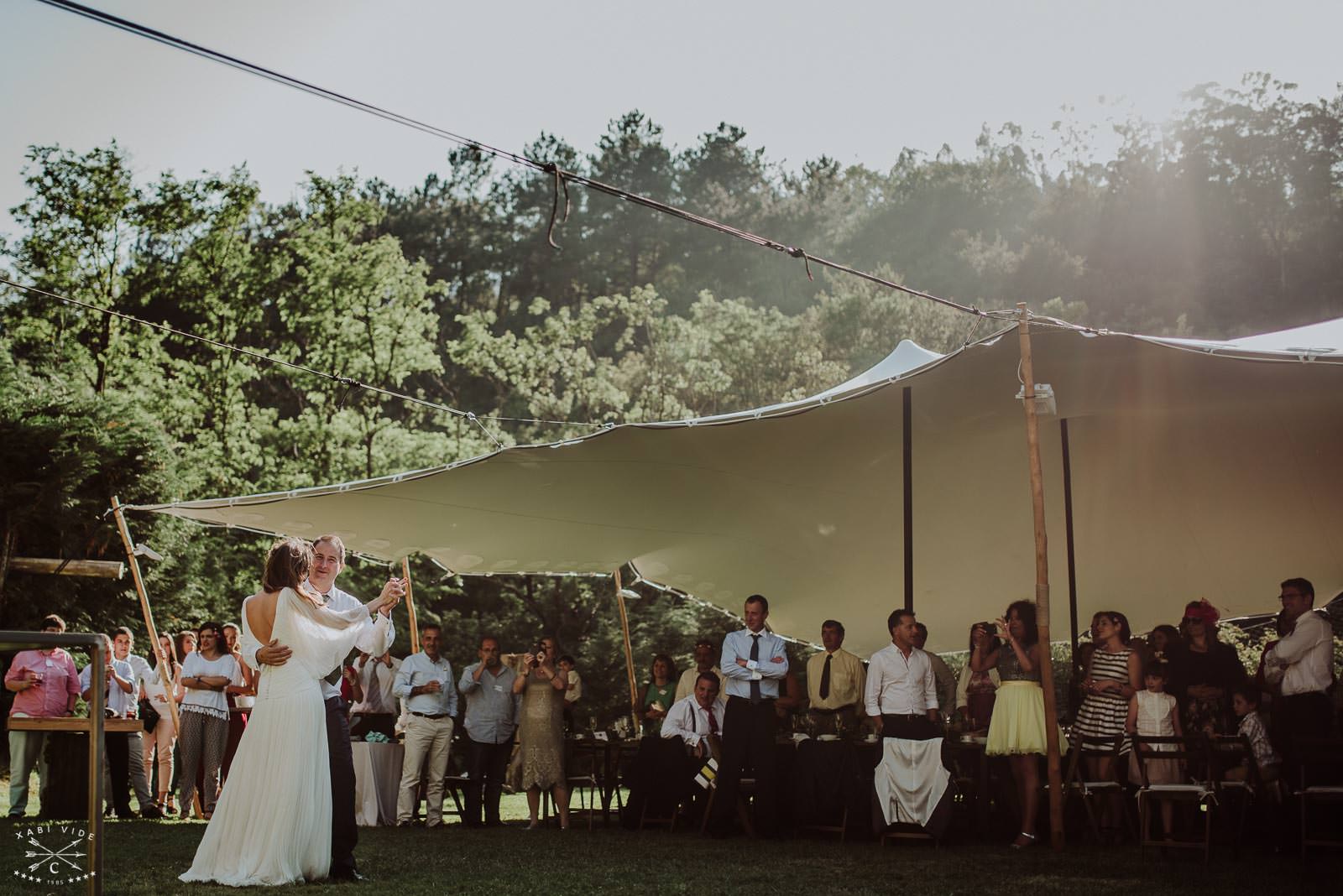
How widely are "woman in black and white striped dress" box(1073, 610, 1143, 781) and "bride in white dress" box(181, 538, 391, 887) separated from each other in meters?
4.22

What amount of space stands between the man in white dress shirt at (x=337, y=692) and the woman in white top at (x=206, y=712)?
425 cm

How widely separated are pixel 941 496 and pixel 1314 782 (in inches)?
167

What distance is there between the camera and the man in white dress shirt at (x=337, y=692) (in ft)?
17.8

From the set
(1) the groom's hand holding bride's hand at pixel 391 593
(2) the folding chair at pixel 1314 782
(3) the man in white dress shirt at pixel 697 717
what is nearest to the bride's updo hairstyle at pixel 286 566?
(1) the groom's hand holding bride's hand at pixel 391 593

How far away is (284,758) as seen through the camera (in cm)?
527

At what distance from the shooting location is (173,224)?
20.4m

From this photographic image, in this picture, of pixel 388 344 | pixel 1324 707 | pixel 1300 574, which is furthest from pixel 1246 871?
pixel 388 344

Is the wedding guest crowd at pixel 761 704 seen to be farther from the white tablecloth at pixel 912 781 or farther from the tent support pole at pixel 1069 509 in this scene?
the tent support pole at pixel 1069 509

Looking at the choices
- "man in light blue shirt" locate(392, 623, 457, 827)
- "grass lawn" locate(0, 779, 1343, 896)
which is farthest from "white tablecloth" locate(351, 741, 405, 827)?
"grass lawn" locate(0, 779, 1343, 896)

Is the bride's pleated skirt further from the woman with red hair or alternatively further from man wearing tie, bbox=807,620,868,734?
the woman with red hair

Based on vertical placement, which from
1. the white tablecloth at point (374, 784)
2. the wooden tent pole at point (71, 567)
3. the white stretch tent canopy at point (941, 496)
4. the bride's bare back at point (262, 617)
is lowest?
the white tablecloth at point (374, 784)

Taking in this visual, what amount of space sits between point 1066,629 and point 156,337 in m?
14.7

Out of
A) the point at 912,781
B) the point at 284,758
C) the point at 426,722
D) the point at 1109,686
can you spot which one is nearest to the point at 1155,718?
the point at 1109,686

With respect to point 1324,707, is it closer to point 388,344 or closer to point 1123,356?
point 1123,356
